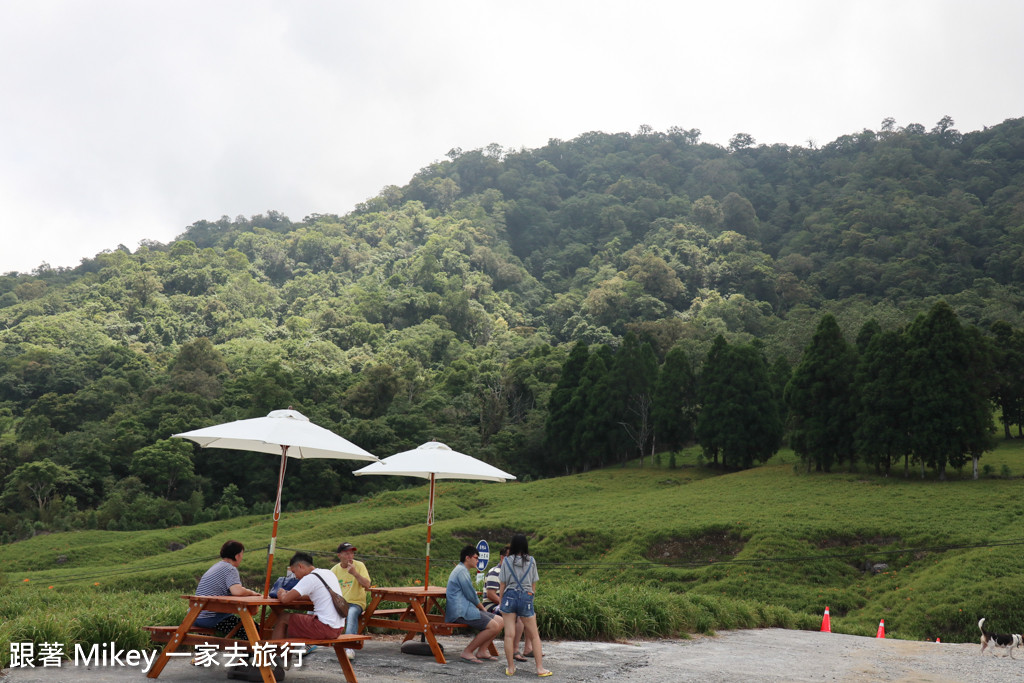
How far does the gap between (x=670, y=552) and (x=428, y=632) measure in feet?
69.0

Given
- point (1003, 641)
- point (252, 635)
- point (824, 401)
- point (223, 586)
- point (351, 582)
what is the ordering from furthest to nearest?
1. point (824, 401)
2. point (1003, 641)
3. point (351, 582)
4. point (223, 586)
5. point (252, 635)

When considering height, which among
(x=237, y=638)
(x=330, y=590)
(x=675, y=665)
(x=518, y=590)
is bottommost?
(x=675, y=665)

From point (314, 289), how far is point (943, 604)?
100025 millimetres

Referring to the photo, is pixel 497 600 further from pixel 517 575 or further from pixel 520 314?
pixel 520 314

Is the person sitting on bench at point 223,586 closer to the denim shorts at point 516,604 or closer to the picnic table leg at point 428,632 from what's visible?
the picnic table leg at point 428,632

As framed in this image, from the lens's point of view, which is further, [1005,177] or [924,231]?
[1005,177]

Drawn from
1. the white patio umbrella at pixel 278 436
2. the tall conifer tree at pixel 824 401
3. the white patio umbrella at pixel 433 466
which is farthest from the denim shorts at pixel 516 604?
the tall conifer tree at pixel 824 401

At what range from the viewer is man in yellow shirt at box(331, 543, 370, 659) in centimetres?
880

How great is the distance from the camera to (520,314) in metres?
100

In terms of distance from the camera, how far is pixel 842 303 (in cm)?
7831

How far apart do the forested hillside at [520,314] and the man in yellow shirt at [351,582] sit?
1268 inches

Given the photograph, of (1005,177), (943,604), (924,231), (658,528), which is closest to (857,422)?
(658,528)

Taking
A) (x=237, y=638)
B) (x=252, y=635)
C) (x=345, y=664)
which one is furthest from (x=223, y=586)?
(x=345, y=664)

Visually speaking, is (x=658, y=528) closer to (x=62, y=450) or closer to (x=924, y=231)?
(x=62, y=450)
